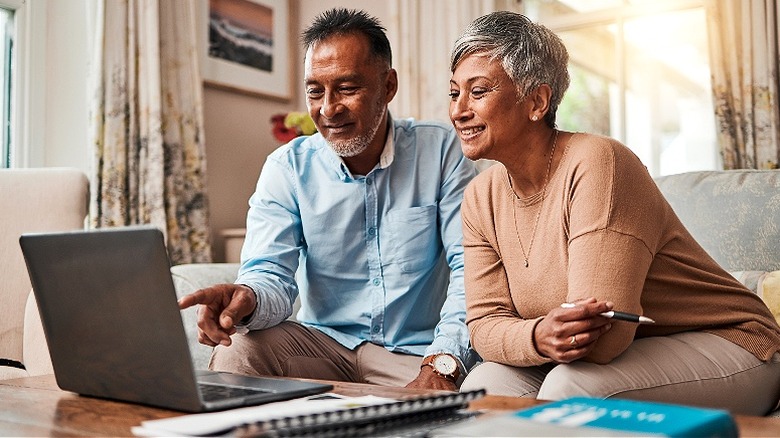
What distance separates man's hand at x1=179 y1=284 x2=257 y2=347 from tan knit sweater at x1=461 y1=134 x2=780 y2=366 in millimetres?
439

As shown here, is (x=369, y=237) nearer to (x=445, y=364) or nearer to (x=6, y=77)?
(x=445, y=364)

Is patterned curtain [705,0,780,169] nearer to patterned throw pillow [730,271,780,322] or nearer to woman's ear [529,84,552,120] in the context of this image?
patterned throw pillow [730,271,780,322]

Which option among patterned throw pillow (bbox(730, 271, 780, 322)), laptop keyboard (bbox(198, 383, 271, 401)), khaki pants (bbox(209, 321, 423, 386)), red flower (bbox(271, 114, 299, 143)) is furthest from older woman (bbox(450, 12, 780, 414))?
red flower (bbox(271, 114, 299, 143))

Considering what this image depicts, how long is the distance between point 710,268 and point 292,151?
99 centimetres

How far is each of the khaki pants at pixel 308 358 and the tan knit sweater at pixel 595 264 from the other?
332 millimetres

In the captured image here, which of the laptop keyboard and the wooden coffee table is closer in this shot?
the wooden coffee table

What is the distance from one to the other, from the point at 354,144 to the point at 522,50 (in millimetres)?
502

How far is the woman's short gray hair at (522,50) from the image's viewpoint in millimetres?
1484

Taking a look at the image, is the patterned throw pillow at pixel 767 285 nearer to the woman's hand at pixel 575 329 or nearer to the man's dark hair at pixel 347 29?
the woman's hand at pixel 575 329

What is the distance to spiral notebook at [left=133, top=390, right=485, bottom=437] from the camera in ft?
2.28

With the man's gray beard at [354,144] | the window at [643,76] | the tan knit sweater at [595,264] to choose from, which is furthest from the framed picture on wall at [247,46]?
the tan knit sweater at [595,264]

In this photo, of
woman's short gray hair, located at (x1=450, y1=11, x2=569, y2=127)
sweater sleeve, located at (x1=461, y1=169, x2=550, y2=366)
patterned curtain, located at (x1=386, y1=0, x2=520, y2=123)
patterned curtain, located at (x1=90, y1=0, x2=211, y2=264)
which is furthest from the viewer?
patterned curtain, located at (x1=386, y1=0, x2=520, y2=123)

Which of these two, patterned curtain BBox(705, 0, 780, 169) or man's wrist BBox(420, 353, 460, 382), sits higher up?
patterned curtain BBox(705, 0, 780, 169)

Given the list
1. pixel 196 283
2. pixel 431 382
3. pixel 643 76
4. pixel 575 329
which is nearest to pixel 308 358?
pixel 431 382
